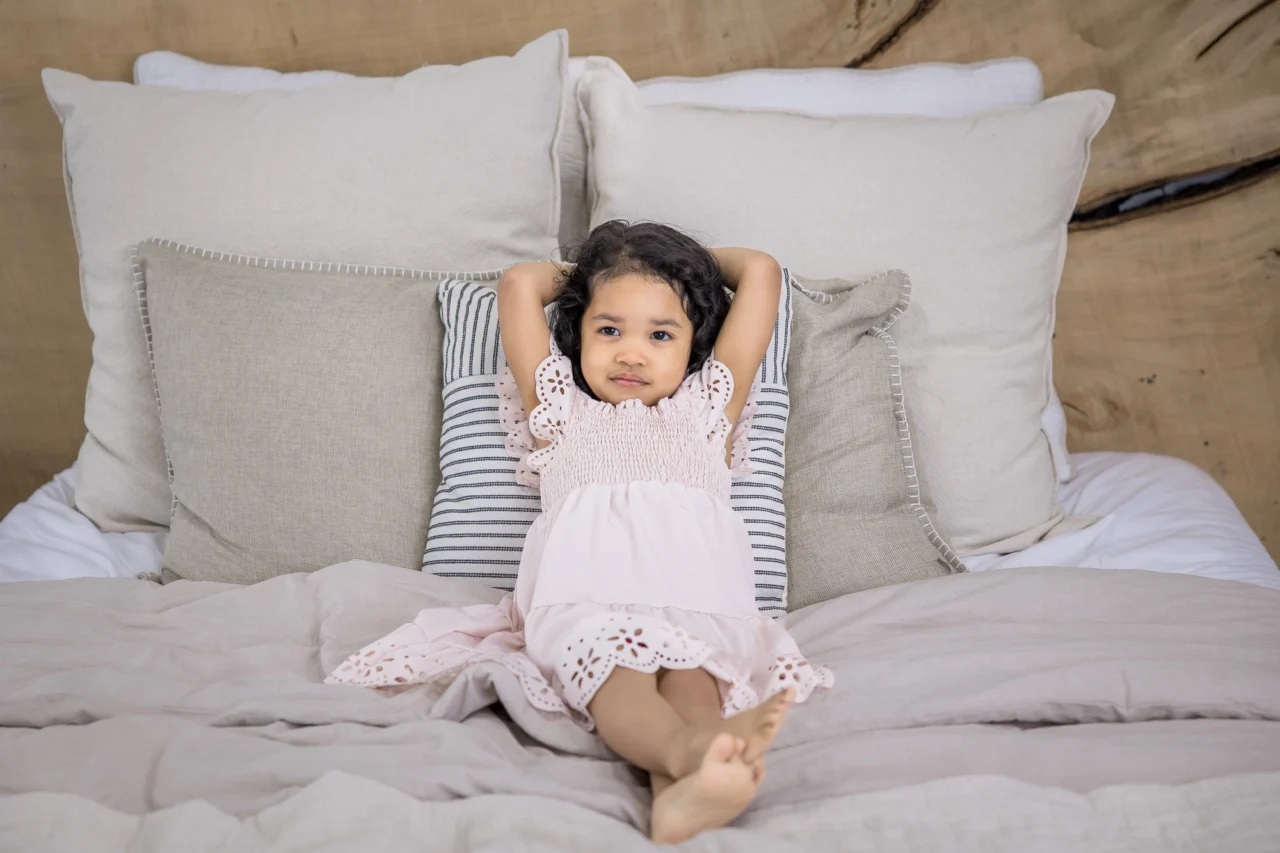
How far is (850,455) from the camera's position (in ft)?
4.39

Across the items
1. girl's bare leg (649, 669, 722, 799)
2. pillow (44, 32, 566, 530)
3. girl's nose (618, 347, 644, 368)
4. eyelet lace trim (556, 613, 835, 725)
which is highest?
pillow (44, 32, 566, 530)

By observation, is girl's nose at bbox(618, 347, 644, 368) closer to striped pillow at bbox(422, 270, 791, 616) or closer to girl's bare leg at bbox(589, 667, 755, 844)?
striped pillow at bbox(422, 270, 791, 616)

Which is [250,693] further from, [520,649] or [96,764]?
[520,649]

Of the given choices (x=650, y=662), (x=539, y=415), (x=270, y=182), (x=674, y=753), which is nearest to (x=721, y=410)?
(x=539, y=415)

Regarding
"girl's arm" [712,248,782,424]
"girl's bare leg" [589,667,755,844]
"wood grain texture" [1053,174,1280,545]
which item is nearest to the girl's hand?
"girl's arm" [712,248,782,424]

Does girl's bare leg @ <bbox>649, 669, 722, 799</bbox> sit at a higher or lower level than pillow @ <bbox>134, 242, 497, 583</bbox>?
lower

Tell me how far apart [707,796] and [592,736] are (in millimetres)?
213

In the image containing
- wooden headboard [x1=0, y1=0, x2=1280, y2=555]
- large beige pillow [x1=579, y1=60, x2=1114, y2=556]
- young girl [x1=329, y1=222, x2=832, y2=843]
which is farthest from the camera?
wooden headboard [x1=0, y1=0, x2=1280, y2=555]

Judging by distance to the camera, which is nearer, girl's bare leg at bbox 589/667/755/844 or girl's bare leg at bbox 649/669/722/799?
girl's bare leg at bbox 589/667/755/844

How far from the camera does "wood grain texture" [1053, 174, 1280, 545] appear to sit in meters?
1.72

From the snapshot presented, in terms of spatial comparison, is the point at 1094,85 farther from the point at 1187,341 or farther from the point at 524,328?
the point at 524,328

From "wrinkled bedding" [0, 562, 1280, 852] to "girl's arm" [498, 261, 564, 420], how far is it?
0.28 meters

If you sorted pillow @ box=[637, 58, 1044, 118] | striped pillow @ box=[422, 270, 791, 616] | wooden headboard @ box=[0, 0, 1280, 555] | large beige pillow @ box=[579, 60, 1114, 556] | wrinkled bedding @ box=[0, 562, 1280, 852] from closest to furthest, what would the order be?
wrinkled bedding @ box=[0, 562, 1280, 852], striped pillow @ box=[422, 270, 791, 616], large beige pillow @ box=[579, 60, 1114, 556], pillow @ box=[637, 58, 1044, 118], wooden headboard @ box=[0, 0, 1280, 555]

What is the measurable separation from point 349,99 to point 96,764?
0.96 meters
